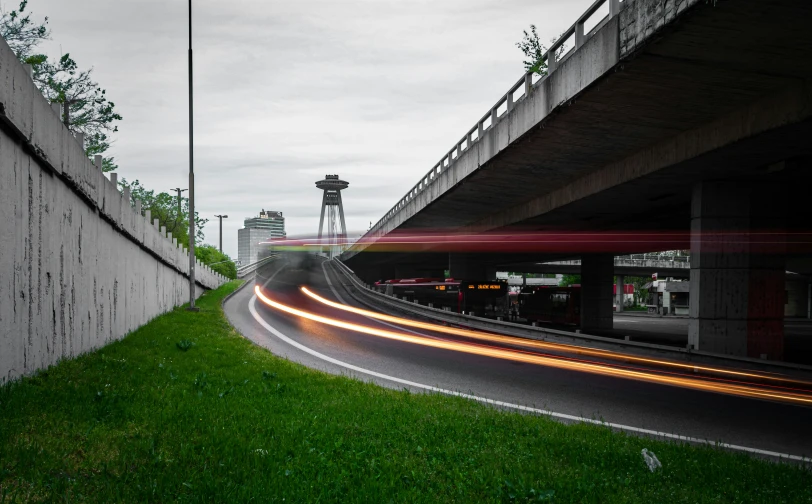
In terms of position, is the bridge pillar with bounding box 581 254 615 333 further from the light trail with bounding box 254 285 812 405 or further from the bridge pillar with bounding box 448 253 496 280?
the light trail with bounding box 254 285 812 405

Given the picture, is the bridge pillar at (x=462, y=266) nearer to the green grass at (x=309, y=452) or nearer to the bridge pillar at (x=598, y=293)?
the bridge pillar at (x=598, y=293)

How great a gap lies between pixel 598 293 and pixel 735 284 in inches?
904

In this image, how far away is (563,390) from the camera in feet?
40.5

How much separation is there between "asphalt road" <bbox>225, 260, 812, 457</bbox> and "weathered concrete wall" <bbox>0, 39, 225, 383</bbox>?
17.0 feet

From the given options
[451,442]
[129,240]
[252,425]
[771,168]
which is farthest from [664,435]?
[129,240]

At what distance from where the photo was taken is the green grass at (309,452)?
17.2ft

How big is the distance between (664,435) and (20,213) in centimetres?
1015

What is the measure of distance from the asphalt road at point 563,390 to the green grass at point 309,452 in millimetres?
1890

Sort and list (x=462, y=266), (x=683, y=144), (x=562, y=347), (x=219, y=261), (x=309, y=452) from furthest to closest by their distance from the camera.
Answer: (x=219, y=261)
(x=462, y=266)
(x=562, y=347)
(x=683, y=144)
(x=309, y=452)

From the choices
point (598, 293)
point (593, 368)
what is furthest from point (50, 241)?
point (598, 293)

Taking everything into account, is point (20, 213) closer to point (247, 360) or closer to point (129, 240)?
point (247, 360)

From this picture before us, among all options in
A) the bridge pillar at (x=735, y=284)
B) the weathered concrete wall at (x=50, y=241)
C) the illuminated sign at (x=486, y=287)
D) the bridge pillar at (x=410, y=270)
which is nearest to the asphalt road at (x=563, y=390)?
the weathered concrete wall at (x=50, y=241)

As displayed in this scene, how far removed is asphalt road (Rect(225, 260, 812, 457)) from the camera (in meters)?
9.52

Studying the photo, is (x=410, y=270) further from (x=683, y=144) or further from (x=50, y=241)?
(x=50, y=241)
